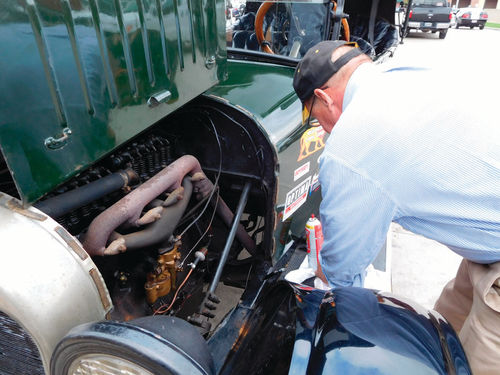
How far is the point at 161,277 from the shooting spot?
1590 millimetres

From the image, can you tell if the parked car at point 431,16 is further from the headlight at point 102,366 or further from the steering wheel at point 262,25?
the headlight at point 102,366

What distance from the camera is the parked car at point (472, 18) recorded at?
21969 mm

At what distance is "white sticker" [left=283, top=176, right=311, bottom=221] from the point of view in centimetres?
205

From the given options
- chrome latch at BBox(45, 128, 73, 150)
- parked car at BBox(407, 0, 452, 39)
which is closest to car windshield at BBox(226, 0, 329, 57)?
chrome latch at BBox(45, 128, 73, 150)

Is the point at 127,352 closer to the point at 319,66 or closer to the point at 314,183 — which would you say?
the point at 319,66

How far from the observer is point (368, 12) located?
17.3 feet

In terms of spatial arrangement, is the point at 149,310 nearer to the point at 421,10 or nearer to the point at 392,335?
the point at 392,335

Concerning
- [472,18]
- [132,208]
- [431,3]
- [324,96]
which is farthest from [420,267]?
[472,18]

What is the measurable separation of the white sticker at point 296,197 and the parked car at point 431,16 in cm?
1796

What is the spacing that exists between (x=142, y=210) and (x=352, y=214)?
804 millimetres

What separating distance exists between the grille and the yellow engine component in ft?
1.63

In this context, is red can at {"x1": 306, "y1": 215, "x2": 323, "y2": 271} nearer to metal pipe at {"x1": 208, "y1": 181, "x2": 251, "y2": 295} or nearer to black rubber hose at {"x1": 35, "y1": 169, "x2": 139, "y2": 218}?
metal pipe at {"x1": 208, "y1": 181, "x2": 251, "y2": 295}

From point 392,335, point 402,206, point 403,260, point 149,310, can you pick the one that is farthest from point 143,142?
point 403,260

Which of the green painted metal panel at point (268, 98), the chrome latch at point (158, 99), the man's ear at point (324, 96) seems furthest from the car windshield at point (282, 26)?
the chrome latch at point (158, 99)
